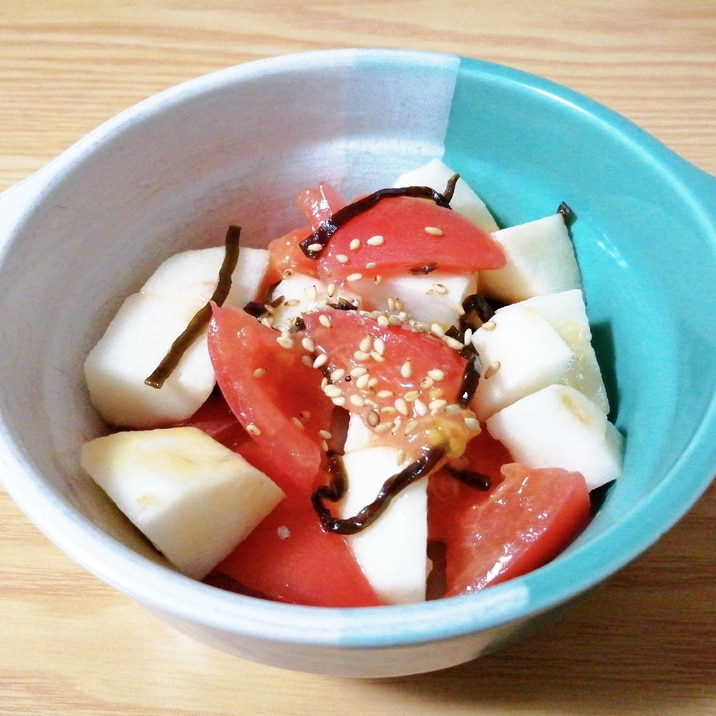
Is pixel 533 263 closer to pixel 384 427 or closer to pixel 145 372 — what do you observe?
pixel 384 427

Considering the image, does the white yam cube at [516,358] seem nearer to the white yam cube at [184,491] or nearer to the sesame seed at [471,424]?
the sesame seed at [471,424]

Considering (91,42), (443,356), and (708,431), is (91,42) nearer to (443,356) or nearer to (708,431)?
(443,356)

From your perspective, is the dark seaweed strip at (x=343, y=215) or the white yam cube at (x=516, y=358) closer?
the white yam cube at (x=516, y=358)

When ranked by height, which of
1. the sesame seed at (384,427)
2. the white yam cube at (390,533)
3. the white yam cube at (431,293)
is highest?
the white yam cube at (431,293)

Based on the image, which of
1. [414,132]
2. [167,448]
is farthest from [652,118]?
[167,448]

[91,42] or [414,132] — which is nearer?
[414,132]

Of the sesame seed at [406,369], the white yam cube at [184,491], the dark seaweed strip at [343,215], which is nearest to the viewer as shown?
the white yam cube at [184,491]

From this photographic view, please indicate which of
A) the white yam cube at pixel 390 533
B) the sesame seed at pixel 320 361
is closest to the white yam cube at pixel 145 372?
the sesame seed at pixel 320 361
